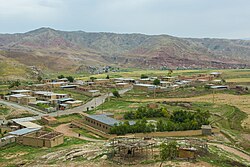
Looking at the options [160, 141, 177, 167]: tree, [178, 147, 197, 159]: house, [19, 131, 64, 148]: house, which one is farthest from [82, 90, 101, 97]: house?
[160, 141, 177, 167]: tree

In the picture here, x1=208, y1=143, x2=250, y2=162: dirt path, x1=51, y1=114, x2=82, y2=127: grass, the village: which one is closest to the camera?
the village

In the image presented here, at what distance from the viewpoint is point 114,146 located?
86.6ft

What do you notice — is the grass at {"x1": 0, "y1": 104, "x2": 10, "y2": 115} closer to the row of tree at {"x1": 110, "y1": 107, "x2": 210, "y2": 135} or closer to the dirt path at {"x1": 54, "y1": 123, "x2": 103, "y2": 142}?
the dirt path at {"x1": 54, "y1": 123, "x2": 103, "y2": 142}

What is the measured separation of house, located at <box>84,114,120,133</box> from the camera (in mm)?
39250

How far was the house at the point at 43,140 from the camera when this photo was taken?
33.9 m

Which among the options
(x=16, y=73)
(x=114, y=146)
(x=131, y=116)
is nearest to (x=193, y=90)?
(x=131, y=116)

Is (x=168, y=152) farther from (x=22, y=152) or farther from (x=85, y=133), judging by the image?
(x=85, y=133)

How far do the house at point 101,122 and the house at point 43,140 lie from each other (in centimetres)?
624

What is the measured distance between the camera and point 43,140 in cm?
3422

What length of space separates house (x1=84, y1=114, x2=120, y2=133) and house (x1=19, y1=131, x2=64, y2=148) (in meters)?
6.24

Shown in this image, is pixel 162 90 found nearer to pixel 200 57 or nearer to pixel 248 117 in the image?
pixel 248 117

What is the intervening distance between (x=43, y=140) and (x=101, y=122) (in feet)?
27.9

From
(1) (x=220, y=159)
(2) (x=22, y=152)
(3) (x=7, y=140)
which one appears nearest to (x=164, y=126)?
(1) (x=220, y=159)

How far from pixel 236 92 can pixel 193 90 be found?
1045 cm
